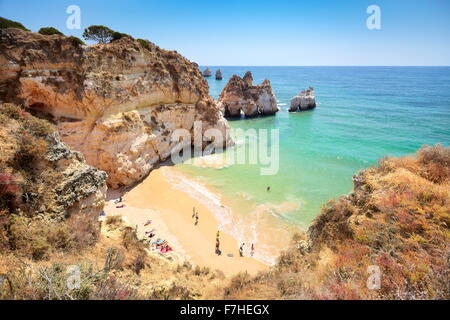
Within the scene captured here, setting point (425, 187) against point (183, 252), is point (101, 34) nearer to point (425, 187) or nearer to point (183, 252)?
point (183, 252)

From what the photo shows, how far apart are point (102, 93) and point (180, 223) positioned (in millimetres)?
11659

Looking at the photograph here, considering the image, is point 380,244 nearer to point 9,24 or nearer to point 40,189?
point 40,189

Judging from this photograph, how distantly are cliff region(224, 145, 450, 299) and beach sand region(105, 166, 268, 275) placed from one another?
16.8 feet

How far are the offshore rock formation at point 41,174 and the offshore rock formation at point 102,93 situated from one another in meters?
9.48

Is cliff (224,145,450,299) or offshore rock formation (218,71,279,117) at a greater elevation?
offshore rock formation (218,71,279,117)

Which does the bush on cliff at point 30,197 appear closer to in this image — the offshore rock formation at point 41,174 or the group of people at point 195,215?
the offshore rock formation at point 41,174

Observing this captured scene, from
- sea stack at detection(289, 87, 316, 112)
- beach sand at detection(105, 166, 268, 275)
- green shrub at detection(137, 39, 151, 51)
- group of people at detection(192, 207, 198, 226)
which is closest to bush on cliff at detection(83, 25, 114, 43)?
green shrub at detection(137, 39, 151, 51)

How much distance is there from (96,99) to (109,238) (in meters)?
12.8

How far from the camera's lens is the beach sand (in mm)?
12078

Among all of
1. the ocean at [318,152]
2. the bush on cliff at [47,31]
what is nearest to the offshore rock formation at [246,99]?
the ocean at [318,152]

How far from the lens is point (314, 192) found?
19062 mm

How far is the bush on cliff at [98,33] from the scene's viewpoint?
2188 centimetres

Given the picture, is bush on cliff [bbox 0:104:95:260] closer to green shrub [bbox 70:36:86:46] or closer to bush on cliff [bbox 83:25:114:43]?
green shrub [bbox 70:36:86:46]

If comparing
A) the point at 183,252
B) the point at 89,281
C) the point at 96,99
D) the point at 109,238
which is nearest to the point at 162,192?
the point at 183,252
